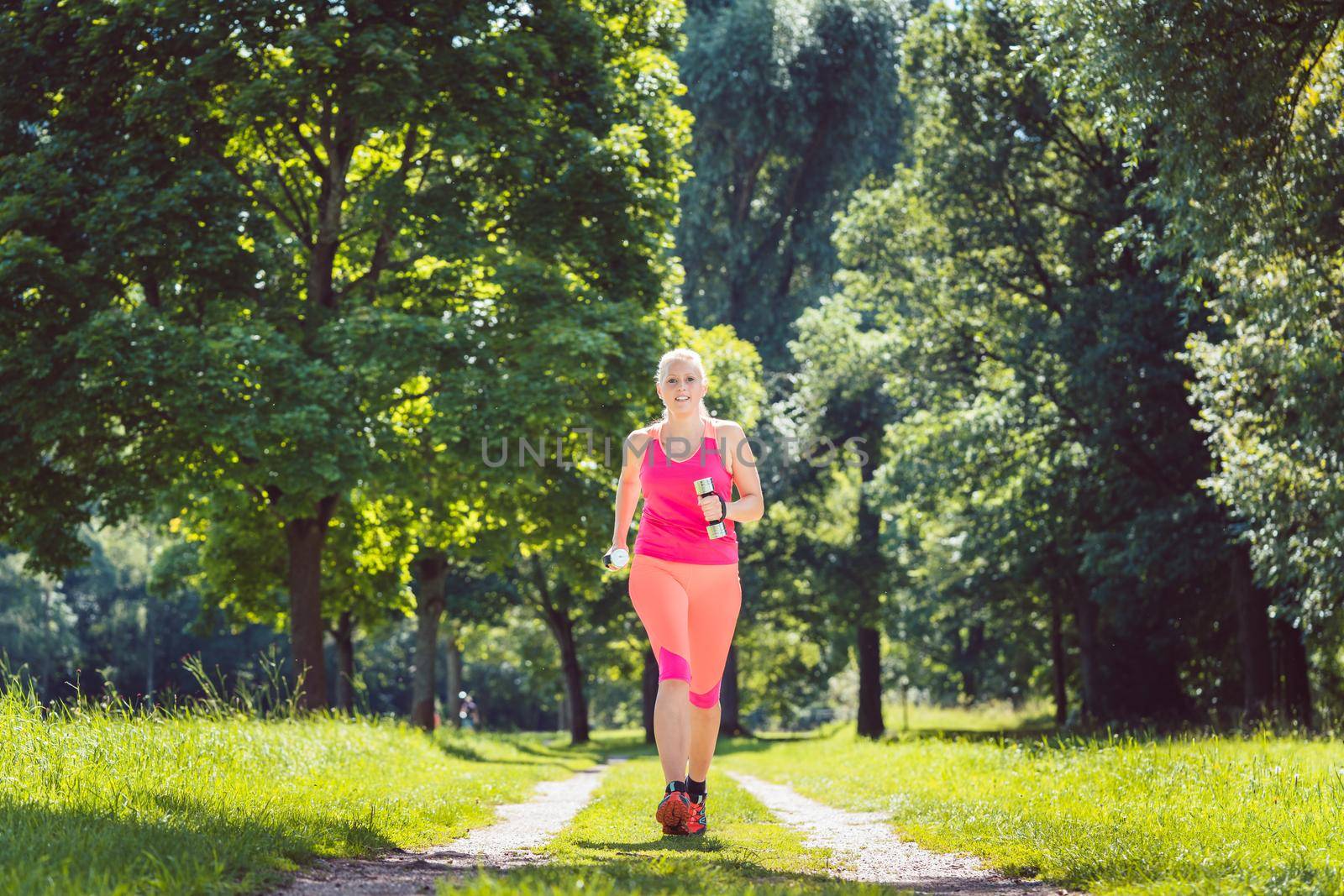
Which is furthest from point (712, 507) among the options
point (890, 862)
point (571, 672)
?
point (571, 672)

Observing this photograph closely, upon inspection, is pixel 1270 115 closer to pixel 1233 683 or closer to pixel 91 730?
pixel 91 730

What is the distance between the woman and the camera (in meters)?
7.20

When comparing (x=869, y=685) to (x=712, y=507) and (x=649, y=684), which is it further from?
(x=712, y=507)

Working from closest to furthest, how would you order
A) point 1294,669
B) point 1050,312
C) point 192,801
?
point 192,801 < point 1294,669 < point 1050,312

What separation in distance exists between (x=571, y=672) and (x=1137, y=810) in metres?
33.0

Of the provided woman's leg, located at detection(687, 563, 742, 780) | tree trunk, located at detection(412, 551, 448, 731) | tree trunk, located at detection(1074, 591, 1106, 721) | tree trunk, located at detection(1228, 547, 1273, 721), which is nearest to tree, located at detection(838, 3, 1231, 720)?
tree trunk, located at detection(1074, 591, 1106, 721)

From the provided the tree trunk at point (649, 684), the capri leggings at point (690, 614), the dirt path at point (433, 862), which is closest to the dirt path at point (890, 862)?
the capri leggings at point (690, 614)

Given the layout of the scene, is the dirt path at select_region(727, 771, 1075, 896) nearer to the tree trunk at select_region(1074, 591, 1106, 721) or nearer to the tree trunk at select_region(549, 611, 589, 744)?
the tree trunk at select_region(1074, 591, 1106, 721)

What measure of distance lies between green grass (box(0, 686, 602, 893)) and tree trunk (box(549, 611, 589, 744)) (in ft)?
88.7

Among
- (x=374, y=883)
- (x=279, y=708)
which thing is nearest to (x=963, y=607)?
(x=279, y=708)

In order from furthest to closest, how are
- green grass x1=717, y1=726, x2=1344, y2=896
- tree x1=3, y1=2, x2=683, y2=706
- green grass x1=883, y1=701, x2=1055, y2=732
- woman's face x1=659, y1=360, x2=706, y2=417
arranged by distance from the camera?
green grass x1=883, y1=701, x2=1055, y2=732 → tree x1=3, y1=2, x2=683, y2=706 → woman's face x1=659, y1=360, x2=706, y2=417 → green grass x1=717, y1=726, x2=1344, y2=896

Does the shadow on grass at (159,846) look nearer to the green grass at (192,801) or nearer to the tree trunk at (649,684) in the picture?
the green grass at (192,801)

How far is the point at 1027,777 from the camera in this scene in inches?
404

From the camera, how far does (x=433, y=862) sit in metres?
6.57
